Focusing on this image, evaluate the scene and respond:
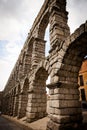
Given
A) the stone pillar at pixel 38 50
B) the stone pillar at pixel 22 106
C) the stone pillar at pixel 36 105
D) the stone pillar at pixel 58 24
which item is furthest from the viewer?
the stone pillar at pixel 22 106

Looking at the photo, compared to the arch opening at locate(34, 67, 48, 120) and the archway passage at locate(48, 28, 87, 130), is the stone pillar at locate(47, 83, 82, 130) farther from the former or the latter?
the arch opening at locate(34, 67, 48, 120)

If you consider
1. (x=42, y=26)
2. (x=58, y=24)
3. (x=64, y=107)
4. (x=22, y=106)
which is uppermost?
(x=42, y=26)

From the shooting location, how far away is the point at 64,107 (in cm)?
480

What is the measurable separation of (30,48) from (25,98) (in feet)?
16.4

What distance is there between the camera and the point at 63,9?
7.22m

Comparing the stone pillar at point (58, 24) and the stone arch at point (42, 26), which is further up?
the stone arch at point (42, 26)

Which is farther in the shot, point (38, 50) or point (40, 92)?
point (38, 50)

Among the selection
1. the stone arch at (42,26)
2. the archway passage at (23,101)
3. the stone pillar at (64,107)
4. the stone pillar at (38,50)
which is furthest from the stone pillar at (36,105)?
the stone arch at (42,26)

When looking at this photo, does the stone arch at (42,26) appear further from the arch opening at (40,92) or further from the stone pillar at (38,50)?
the arch opening at (40,92)

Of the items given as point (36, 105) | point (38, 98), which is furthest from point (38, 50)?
point (36, 105)

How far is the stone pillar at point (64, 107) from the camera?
4.62 m

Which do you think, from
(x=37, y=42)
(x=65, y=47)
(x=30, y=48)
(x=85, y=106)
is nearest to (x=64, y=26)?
(x=65, y=47)

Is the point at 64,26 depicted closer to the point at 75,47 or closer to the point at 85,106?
the point at 75,47

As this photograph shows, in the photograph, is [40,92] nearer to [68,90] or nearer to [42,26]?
[68,90]
